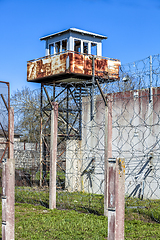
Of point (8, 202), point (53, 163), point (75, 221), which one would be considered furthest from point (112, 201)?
point (53, 163)

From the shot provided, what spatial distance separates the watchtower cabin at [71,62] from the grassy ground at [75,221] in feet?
20.4

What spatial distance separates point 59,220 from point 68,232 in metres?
0.73

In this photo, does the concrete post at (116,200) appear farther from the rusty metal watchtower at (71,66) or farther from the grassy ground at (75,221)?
the rusty metal watchtower at (71,66)

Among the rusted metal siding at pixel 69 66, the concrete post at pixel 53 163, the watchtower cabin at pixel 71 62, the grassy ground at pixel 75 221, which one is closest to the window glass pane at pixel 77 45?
the watchtower cabin at pixel 71 62

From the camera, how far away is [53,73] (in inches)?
503

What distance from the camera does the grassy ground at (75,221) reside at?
477cm

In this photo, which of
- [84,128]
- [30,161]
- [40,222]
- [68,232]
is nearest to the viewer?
[68,232]

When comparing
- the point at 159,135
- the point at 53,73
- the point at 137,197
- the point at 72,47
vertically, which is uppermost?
the point at 72,47

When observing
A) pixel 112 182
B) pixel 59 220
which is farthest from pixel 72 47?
pixel 112 182

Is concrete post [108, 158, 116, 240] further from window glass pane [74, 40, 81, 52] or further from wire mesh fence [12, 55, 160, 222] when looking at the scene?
window glass pane [74, 40, 81, 52]

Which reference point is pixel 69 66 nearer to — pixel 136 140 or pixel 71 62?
pixel 71 62

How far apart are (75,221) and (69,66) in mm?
7713

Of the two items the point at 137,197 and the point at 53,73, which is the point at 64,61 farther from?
the point at 137,197

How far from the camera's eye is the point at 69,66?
12250 mm
